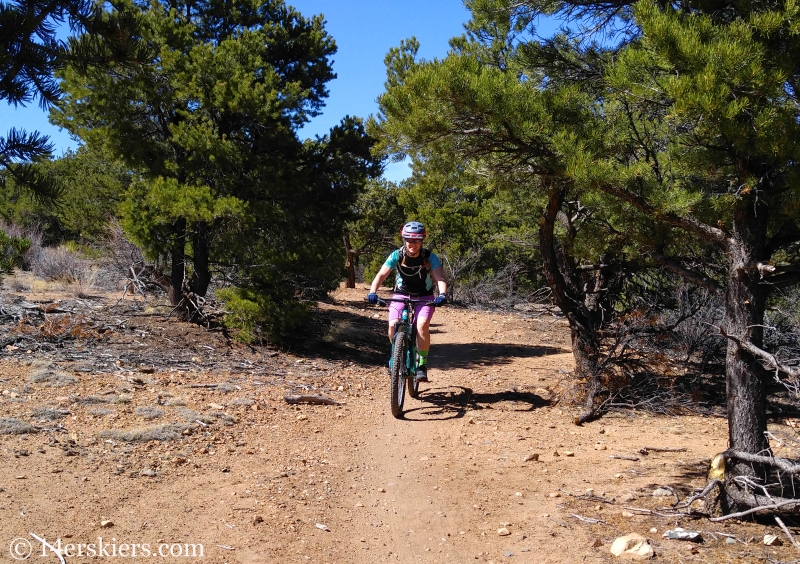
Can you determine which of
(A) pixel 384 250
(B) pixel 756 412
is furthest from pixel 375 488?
(A) pixel 384 250

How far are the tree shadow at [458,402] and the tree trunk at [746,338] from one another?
3.27 m

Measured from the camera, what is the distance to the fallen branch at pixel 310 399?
24.1ft

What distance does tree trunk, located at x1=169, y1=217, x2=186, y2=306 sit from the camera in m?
10.3

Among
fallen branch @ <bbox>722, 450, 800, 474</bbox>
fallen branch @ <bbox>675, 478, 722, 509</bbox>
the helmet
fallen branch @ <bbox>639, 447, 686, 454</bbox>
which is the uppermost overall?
the helmet

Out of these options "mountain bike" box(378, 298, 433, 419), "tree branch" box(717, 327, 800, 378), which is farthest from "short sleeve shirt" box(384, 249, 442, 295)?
"tree branch" box(717, 327, 800, 378)

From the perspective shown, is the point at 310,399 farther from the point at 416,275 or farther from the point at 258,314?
the point at 258,314

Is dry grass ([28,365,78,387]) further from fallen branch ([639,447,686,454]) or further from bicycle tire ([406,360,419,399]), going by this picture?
fallen branch ([639,447,686,454])

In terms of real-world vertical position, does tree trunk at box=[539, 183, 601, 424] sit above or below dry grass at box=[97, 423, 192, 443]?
above

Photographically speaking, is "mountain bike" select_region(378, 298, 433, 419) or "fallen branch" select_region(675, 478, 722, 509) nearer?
"fallen branch" select_region(675, 478, 722, 509)

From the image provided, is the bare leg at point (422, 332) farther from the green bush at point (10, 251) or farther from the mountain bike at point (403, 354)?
the green bush at point (10, 251)

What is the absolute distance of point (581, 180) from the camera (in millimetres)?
4387

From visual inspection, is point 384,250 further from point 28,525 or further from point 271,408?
point 28,525

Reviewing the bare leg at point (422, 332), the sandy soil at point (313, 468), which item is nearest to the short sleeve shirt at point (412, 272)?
the bare leg at point (422, 332)

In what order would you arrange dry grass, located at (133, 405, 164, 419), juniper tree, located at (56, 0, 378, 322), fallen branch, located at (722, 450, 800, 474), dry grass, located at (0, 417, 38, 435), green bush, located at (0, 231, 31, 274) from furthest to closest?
green bush, located at (0, 231, 31, 274), juniper tree, located at (56, 0, 378, 322), dry grass, located at (133, 405, 164, 419), dry grass, located at (0, 417, 38, 435), fallen branch, located at (722, 450, 800, 474)
